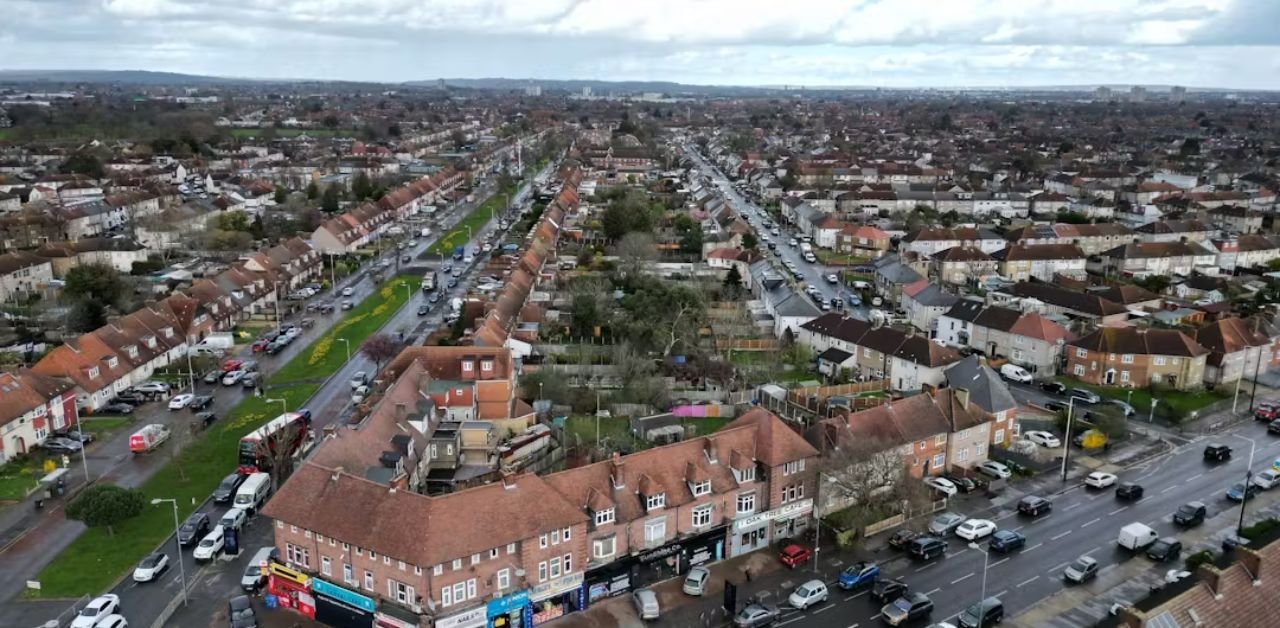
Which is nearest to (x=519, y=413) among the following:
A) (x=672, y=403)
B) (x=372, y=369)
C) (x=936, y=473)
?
(x=672, y=403)

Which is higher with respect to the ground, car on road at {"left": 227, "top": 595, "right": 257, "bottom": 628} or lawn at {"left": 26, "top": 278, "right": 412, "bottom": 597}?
car on road at {"left": 227, "top": 595, "right": 257, "bottom": 628}

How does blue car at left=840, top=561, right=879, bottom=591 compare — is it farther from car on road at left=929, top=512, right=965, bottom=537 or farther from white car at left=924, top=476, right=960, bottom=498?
white car at left=924, top=476, right=960, bottom=498

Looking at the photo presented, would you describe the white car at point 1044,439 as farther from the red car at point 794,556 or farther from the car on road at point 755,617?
the car on road at point 755,617

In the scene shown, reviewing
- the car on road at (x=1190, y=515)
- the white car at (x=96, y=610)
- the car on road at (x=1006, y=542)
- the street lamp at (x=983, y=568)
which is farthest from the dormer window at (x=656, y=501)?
the car on road at (x=1190, y=515)

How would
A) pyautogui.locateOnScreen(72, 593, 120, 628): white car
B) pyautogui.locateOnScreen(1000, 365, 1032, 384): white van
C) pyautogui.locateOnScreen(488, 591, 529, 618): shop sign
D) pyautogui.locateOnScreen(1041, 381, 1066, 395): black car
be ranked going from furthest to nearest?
1. pyautogui.locateOnScreen(1000, 365, 1032, 384): white van
2. pyautogui.locateOnScreen(1041, 381, 1066, 395): black car
3. pyautogui.locateOnScreen(72, 593, 120, 628): white car
4. pyautogui.locateOnScreen(488, 591, 529, 618): shop sign

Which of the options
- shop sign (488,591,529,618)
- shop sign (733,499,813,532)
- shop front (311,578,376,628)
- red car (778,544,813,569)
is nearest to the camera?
shop front (311,578,376,628)

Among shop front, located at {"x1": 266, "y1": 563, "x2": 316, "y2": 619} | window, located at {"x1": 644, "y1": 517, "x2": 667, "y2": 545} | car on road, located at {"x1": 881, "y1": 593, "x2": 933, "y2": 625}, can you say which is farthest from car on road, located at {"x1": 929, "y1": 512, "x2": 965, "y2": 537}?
shop front, located at {"x1": 266, "y1": 563, "x2": 316, "y2": 619}

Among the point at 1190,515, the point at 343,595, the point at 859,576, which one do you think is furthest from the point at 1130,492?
the point at 343,595
